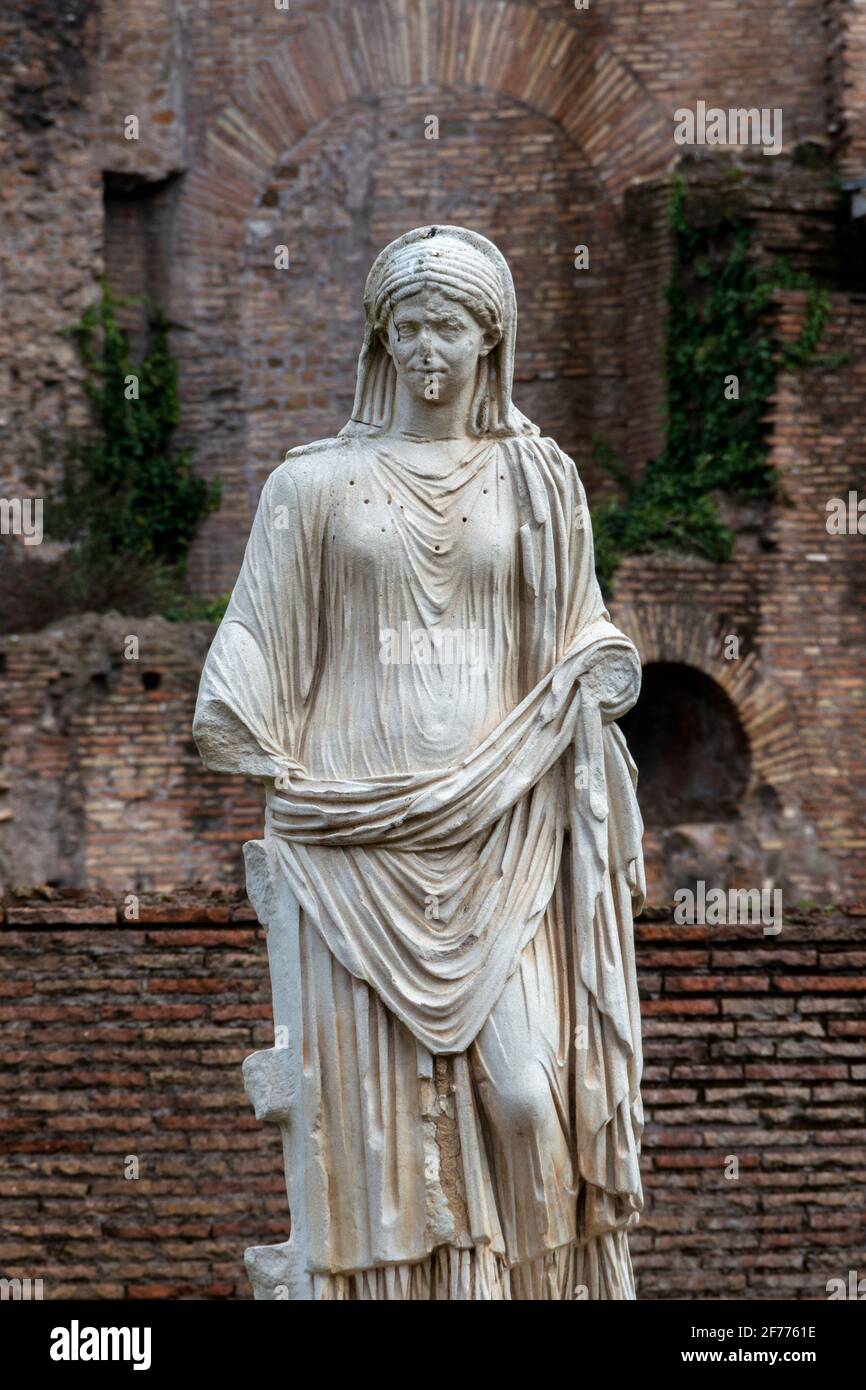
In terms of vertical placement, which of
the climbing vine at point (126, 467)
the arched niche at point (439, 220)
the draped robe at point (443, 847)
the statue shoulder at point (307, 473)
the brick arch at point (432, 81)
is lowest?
the draped robe at point (443, 847)

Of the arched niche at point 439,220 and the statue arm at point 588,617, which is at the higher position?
the arched niche at point 439,220

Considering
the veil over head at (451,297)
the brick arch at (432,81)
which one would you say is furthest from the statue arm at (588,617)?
the brick arch at (432,81)

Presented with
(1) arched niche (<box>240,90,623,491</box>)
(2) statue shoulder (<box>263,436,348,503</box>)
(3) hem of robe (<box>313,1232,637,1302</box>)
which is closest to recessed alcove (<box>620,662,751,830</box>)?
(1) arched niche (<box>240,90,623,491</box>)

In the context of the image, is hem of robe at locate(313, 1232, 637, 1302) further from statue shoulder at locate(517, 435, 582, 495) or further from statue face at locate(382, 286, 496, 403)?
statue face at locate(382, 286, 496, 403)

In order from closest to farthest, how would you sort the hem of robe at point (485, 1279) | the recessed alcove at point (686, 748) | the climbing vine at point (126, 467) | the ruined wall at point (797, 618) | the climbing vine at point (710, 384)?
the hem of robe at point (485, 1279) < the ruined wall at point (797, 618) < the climbing vine at point (710, 384) < the recessed alcove at point (686, 748) < the climbing vine at point (126, 467)

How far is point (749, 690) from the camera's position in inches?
787

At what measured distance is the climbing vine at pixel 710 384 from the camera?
65.6 ft

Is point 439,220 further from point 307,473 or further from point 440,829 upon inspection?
point 440,829

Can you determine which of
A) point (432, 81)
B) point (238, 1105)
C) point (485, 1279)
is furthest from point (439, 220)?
point (485, 1279)

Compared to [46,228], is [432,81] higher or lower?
higher

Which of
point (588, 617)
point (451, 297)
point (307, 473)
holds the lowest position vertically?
point (588, 617)

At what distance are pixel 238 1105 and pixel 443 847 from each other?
4317 millimetres

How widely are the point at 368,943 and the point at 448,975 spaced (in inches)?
7.9

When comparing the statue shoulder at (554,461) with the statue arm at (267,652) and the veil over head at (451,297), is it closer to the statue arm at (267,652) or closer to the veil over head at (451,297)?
the veil over head at (451,297)
